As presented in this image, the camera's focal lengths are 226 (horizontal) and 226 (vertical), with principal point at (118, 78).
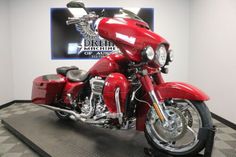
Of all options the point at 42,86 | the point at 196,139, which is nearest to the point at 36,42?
the point at 42,86

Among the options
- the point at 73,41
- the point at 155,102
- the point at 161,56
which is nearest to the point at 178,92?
the point at 155,102

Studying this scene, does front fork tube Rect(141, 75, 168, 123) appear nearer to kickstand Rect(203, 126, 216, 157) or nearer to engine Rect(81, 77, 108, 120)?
kickstand Rect(203, 126, 216, 157)

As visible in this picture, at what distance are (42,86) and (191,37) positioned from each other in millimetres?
3007

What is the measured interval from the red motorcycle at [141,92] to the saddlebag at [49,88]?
596 millimetres

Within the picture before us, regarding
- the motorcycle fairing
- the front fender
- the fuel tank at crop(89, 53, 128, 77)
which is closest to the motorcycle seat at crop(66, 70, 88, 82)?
the fuel tank at crop(89, 53, 128, 77)

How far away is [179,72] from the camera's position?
463cm

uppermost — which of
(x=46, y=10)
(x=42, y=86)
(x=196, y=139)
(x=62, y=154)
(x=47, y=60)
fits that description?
(x=46, y=10)

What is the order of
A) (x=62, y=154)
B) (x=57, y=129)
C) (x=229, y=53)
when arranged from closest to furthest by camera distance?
(x=62, y=154), (x=57, y=129), (x=229, y=53)

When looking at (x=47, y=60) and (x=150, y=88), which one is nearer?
(x=150, y=88)

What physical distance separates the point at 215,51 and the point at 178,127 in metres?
2.18

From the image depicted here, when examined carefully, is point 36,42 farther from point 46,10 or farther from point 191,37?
point 191,37

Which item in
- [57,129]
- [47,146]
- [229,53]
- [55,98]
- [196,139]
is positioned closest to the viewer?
[196,139]

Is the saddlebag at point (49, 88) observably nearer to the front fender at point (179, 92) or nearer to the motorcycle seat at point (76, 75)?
the motorcycle seat at point (76, 75)

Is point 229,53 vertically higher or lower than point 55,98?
higher
